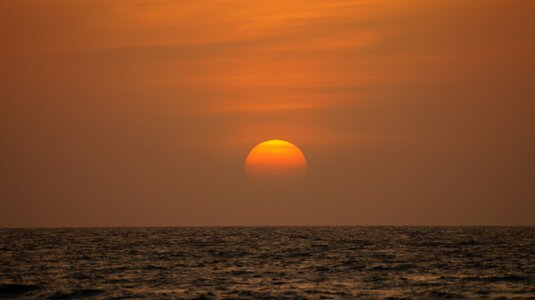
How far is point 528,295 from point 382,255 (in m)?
29.3

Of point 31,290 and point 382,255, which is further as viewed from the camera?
point 382,255

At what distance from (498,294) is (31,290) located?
2367 cm

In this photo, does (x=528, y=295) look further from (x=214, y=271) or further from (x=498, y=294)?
(x=214, y=271)

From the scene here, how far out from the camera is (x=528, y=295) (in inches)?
1645

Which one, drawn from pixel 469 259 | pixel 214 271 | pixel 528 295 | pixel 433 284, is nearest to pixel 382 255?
pixel 469 259

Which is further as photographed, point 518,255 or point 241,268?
point 518,255

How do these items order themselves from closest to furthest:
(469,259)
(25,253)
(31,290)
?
(31,290), (469,259), (25,253)

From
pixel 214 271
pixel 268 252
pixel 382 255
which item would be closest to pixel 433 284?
pixel 214 271

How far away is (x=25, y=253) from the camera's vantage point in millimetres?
74500

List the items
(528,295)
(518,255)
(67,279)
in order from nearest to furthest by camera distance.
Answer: (528,295)
(67,279)
(518,255)

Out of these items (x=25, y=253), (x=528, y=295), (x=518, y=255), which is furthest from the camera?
(x=25, y=253)

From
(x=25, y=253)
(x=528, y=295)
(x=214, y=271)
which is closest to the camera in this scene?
(x=528, y=295)

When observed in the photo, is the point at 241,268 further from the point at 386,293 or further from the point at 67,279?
the point at 386,293

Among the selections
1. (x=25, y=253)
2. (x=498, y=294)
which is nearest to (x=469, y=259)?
(x=498, y=294)
